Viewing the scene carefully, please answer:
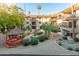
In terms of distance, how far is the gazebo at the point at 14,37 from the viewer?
2.41 metres

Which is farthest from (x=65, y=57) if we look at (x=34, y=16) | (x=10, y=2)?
(x=10, y=2)

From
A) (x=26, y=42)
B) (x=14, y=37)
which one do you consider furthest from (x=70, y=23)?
(x=14, y=37)

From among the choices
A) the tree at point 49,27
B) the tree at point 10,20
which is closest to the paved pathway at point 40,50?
the tree at point 49,27

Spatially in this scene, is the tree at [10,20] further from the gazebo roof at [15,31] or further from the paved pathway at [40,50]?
the paved pathway at [40,50]

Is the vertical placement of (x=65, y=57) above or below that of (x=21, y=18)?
below

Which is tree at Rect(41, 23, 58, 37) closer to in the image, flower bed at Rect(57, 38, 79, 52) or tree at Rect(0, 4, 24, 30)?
flower bed at Rect(57, 38, 79, 52)

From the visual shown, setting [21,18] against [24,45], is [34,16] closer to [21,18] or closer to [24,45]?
[21,18]

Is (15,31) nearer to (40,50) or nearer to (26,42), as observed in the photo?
(26,42)

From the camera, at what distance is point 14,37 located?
2.42 m

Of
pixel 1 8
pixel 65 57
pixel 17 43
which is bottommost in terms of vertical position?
pixel 65 57

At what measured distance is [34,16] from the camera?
243 cm

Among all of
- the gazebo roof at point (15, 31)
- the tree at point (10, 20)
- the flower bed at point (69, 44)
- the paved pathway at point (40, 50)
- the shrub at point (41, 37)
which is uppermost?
the tree at point (10, 20)

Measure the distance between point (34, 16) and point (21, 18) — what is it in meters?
0.14

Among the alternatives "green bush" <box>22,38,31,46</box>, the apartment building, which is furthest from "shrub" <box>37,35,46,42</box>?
the apartment building
